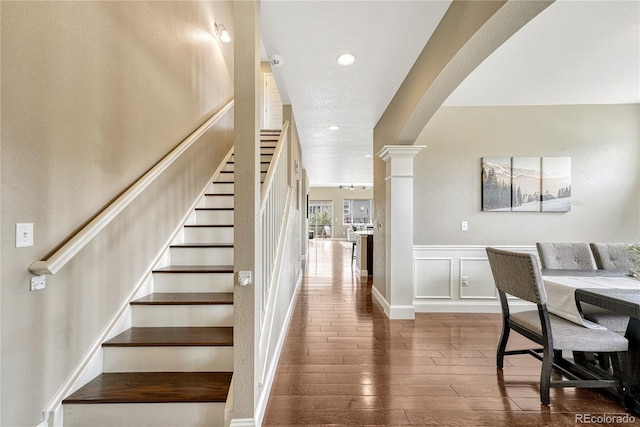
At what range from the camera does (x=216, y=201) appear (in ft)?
10.7

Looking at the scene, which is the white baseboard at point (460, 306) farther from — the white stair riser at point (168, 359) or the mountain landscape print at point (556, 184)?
the white stair riser at point (168, 359)

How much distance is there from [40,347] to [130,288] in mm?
681

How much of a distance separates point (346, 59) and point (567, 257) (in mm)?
2937

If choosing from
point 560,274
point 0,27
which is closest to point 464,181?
point 560,274

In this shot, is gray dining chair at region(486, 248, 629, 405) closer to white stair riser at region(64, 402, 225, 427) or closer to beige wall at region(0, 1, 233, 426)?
white stair riser at region(64, 402, 225, 427)

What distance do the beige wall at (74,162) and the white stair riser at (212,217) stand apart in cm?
40

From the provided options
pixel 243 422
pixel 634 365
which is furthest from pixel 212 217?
pixel 634 365

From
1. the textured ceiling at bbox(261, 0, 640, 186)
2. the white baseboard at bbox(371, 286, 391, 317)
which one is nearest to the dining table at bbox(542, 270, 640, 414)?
the white baseboard at bbox(371, 286, 391, 317)

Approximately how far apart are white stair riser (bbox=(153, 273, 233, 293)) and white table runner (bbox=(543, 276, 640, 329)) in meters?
2.52

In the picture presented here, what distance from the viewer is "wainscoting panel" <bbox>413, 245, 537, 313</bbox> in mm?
3783

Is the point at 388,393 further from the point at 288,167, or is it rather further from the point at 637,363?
the point at 288,167

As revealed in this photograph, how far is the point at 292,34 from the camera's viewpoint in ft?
7.45

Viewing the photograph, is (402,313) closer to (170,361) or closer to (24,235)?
(170,361)

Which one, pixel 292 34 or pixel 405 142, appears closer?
pixel 292 34
